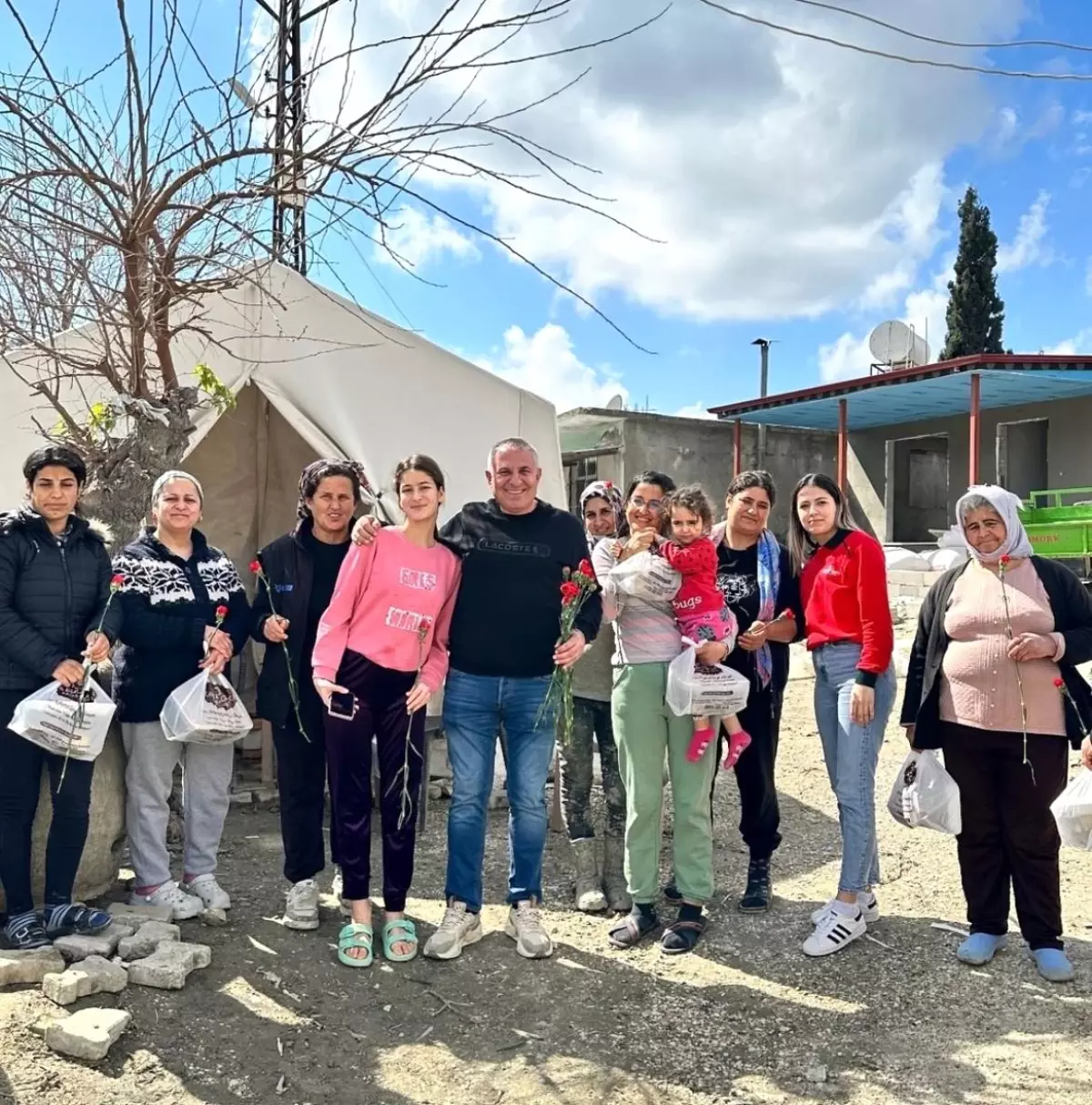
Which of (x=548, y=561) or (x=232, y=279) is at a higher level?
(x=232, y=279)

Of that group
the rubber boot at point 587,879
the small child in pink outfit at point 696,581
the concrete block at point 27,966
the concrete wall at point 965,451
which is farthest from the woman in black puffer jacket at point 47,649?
the concrete wall at point 965,451

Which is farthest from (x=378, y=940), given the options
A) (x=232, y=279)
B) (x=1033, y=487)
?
(x=1033, y=487)

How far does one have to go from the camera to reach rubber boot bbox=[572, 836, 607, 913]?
3.80 metres

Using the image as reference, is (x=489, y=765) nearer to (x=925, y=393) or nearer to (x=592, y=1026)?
(x=592, y=1026)

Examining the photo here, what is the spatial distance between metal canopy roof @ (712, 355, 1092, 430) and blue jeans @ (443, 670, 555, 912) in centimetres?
940

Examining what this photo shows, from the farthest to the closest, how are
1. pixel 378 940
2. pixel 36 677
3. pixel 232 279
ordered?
pixel 232 279, pixel 378 940, pixel 36 677

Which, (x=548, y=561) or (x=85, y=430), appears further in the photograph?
(x=85, y=430)

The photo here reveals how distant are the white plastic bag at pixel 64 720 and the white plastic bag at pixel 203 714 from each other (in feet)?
0.86

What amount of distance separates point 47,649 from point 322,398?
263cm

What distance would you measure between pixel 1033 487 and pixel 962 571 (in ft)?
36.9

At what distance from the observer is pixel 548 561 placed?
3.32 metres

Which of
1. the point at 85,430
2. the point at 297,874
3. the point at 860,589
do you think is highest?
the point at 85,430

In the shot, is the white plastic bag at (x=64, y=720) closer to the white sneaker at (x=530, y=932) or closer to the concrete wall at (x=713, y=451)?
the white sneaker at (x=530, y=932)

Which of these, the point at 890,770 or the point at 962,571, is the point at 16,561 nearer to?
the point at 962,571
